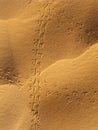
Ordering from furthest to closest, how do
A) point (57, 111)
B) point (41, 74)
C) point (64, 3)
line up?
point (64, 3) → point (41, 74) → point (57, 111)

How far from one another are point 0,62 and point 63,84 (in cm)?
90

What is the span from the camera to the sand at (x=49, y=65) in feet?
11.5

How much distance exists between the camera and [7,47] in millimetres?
3969

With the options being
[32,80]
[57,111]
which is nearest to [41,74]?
[32,80]

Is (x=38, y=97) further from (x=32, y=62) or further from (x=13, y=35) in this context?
(x=13, y=35)

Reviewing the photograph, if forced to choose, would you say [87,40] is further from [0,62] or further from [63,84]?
[0,62]

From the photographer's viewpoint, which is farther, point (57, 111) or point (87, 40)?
point (87, 40)

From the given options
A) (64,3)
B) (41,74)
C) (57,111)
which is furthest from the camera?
(64,3)

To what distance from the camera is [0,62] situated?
3939 mm

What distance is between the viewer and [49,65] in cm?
377

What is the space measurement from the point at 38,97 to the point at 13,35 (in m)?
0.92

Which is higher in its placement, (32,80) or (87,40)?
(87,40)

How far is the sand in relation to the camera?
11.5 ft

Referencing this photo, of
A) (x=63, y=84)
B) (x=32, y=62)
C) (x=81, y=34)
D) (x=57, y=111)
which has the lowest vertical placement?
(x=57, y=111)
